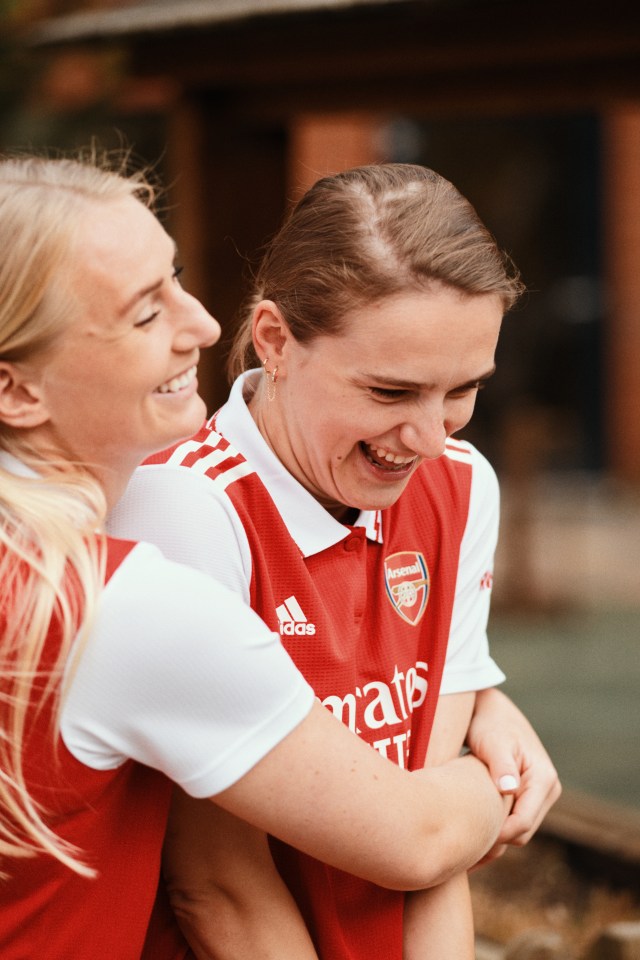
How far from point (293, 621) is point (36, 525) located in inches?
17.4

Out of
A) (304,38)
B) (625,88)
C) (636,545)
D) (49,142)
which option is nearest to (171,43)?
(304,38)

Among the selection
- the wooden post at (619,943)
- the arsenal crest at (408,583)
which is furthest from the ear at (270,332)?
the wooden post at (619,943)

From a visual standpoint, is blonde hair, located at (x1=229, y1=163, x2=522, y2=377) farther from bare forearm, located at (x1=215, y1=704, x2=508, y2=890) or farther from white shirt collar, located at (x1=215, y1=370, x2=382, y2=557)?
bare forearm, located at (x1=215, y1=704, x2=508, y2=890)

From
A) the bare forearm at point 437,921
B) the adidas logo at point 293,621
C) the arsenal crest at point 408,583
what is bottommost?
the bare forearm at point 437,921

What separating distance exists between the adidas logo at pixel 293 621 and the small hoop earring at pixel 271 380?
0.30m

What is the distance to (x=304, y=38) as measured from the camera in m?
3.96

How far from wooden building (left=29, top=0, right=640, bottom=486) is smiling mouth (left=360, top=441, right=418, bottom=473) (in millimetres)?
1777

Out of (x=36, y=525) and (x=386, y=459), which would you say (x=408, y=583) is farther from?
(x=36, y=525)

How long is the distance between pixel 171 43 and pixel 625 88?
140cm

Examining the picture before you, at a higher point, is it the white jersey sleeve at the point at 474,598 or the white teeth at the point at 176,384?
the white teeth at the point at 176,384

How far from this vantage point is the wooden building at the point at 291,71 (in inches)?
140

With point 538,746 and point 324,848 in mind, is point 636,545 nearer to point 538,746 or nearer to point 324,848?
point 538,746

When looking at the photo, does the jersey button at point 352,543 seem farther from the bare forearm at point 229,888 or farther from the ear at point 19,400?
the ear at point 19,400

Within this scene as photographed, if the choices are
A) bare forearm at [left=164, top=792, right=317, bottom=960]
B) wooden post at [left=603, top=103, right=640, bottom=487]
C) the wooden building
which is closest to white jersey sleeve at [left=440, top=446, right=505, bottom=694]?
bare forearm at [left=164, top=792, right=317, bottom=960]
